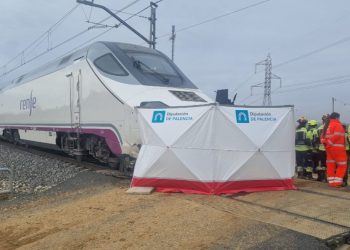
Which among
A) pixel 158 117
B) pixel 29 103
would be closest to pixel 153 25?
pixel 29 103

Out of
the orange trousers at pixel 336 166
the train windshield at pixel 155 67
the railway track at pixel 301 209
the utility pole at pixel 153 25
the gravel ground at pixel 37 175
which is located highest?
the utility pole at pixel 153 25

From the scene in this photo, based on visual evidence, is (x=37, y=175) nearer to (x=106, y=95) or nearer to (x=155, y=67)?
(x=106, y=95)

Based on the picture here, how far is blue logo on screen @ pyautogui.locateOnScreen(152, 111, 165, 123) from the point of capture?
8844mm

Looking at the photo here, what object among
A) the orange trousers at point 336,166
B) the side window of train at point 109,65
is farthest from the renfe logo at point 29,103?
the orange trousers at point 336,166

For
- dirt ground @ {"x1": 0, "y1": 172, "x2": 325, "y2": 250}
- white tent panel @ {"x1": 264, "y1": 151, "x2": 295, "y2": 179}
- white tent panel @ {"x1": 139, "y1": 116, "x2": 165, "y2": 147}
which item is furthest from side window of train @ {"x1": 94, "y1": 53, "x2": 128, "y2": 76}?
white tent panel @ {"x1": 264, "y1": 151, "x2": 295, "y2": 179}

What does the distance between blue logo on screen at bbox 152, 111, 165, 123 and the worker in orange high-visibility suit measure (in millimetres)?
3557

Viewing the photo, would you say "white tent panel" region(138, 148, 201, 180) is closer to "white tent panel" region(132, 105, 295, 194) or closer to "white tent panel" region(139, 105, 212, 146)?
"white tent panel" region(132, 105, 295, 194)

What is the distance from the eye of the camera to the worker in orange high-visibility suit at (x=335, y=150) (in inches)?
371

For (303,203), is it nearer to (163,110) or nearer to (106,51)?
(163,110)

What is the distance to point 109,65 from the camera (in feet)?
38.5

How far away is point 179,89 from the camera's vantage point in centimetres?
1137

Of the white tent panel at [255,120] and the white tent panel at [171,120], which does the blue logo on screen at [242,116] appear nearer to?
the white tent panel at [255,120]

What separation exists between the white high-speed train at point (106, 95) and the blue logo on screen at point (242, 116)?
2066 mm

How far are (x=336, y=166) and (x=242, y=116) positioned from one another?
2842 mm
